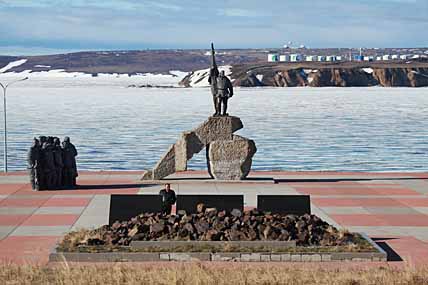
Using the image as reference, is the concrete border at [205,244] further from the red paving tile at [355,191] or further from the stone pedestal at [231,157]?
the stone pedestal at [231,157]

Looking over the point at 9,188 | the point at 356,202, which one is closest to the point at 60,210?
the point at 9,188

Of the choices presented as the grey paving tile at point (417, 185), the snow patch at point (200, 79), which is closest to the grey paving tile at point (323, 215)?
the grey paving tile at point (417, 185)

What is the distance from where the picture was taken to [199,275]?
14.4m

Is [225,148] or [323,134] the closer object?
[225,148]

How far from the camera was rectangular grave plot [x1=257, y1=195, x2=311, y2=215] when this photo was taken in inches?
760

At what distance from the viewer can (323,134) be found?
54625 mm

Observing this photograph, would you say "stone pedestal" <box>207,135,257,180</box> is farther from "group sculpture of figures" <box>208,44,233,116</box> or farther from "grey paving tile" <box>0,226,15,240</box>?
"grey paving tile" <box>0,226,15,240</box>

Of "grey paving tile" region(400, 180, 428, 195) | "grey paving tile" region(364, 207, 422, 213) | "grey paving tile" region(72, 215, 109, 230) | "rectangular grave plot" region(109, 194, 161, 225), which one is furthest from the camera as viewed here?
A: "grey paving tile" region(400, 180, 428, 195)

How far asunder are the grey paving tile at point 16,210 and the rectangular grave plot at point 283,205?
264 inches

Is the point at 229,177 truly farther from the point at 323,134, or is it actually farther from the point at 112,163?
the point at 323,134

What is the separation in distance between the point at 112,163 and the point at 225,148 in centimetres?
1121


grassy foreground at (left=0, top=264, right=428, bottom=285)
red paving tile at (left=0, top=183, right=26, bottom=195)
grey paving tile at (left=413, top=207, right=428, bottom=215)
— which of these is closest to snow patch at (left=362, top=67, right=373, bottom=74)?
red paving tile at (left=0, top=183, right=26, bottom=195)

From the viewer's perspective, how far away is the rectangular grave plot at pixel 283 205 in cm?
1931

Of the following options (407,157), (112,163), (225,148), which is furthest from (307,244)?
(407,157)
